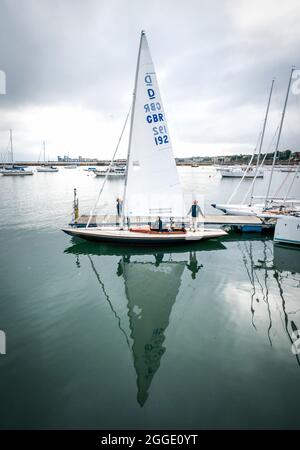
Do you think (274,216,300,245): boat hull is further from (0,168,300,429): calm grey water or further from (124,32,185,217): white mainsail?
(124,32,185,217): white mainsail

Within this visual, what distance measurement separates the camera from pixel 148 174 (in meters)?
16.4

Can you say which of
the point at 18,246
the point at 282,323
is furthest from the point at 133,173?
the point at 282,323

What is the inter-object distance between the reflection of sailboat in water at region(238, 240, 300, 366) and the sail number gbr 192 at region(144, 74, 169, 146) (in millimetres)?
9789

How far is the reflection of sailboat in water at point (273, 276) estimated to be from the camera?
392 inches

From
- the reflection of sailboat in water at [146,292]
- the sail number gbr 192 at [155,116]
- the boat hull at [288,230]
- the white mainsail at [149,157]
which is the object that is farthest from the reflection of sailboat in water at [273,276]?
the sail number gbr 192 at [155,116]

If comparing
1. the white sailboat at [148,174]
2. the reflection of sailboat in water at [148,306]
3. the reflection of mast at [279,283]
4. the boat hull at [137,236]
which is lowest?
the reflection of sailboat in water at [148,306]

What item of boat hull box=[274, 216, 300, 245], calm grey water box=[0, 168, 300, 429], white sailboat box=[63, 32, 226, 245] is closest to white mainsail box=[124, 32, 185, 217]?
white sailboat box=[63, 32, 226, 245]

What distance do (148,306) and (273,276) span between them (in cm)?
792

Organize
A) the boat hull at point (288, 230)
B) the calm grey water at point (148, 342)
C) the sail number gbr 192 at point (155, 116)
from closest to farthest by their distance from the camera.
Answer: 1. the calm grey water at point (148, 342)
2. the sail number gbr 192 at point (155, 116)
3. the boat hull at point (288, 230)

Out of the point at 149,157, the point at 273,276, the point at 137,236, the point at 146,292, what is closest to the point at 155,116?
the point at 149,157

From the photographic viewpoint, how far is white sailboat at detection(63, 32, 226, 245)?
14.8m

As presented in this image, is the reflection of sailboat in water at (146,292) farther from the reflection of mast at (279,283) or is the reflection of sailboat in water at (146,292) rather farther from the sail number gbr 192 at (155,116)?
the sail number gbr 192 at (155,116)

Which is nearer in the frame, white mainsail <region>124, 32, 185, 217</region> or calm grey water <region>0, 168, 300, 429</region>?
calm grey water <region>0, 168, 300, 429</region>

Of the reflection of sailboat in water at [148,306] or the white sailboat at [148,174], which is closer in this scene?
the reflection of sailboat in water at [148,306]
